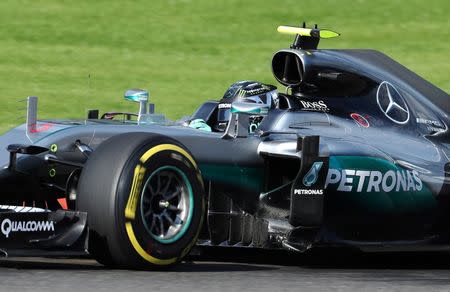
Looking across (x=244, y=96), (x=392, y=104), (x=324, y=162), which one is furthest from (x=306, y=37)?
(x=324, y=162)

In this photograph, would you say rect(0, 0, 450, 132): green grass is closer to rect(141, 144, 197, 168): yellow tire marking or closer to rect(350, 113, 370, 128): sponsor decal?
rect(350, 113, 370, 128): sponsor decal

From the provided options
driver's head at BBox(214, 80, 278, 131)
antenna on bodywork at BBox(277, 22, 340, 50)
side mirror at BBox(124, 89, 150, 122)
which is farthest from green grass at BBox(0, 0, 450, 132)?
antenna on bodywork at BBox(277, 22, 340, 50)

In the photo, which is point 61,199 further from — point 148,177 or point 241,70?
point 241,70

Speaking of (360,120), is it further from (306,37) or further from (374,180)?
(306,37)

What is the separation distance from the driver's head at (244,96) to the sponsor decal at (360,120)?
702 millimetres

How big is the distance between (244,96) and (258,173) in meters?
1.45

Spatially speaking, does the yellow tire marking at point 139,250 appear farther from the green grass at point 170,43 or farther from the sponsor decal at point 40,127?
the green grass at point 170,43

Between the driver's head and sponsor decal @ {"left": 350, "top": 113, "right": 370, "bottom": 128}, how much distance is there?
0.70m

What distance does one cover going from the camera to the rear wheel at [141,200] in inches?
281

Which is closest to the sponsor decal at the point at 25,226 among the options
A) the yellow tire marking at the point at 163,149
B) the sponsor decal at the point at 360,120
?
the yellow tire marking at the point at 163,149

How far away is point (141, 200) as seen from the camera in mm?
7250

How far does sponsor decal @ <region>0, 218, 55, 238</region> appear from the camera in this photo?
7074mm

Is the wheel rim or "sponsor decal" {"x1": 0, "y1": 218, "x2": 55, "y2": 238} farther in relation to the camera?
the wheel rim

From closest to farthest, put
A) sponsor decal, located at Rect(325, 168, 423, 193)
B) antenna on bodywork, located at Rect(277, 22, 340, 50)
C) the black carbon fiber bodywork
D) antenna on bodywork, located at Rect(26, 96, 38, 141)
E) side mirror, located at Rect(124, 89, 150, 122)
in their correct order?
the black carbon fiber bodywork
antenna on bodywork, located at Rect(26, 96, 38, 141)
sponsor decal, located at Rect(325, 168, 423, 193)
side mirror, located at Rect(124, 89, 150, 122)
antenna on bodywork, located at Rect(277, 22, 340, 50)
